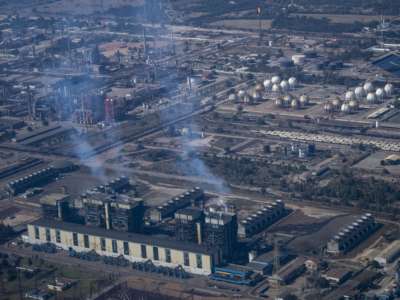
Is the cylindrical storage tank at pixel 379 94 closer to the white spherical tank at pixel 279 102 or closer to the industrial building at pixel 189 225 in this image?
the white spherical tank at pixel 279 102

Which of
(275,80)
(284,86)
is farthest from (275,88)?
(275,80)

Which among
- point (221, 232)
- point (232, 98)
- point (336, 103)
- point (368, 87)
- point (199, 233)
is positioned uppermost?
point (368, 87)

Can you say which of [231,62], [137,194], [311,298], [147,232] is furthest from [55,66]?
[311,298]

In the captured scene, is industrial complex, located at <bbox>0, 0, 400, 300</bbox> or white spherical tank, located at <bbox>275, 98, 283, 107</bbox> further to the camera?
white spherical tank, located at <bbox>275, 98, 283, 107</bbox>

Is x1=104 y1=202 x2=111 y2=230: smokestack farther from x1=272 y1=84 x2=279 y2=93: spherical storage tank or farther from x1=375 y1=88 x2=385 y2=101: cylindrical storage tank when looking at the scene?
x1=272 y1=84 x2=279 y2=93: spherical storage tank

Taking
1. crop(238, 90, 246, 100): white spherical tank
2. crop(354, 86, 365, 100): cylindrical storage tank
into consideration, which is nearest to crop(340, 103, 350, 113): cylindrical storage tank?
crop(354, 86, 365, 100): cylindrical storage tank

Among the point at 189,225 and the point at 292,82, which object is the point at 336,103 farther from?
the point at 189,225
